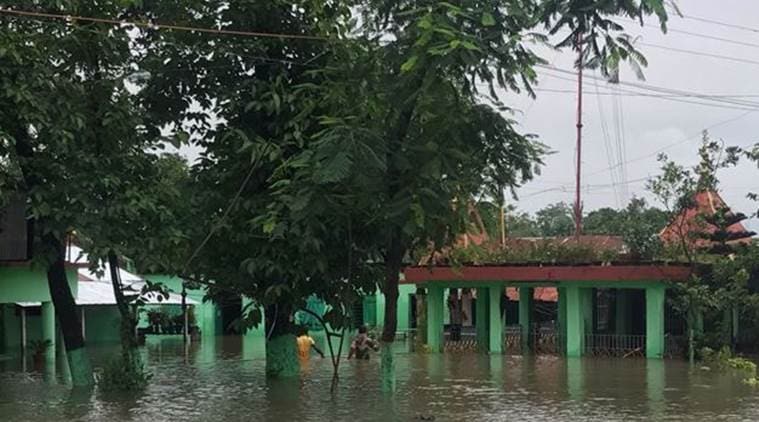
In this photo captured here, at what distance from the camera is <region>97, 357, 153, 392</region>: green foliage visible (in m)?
17.5

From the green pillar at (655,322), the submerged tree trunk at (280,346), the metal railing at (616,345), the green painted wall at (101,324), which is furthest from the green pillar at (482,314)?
the green painted wall at (101,324)

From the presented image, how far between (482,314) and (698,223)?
671 cm

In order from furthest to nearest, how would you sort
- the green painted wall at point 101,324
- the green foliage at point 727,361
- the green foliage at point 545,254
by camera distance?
the green painted wall at point 101,324 → the green foliage at point 545,254 → the green foliage at point 727,361

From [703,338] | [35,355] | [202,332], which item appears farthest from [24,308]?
[703,338]

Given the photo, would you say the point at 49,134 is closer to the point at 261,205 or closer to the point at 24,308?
the point at 261,205

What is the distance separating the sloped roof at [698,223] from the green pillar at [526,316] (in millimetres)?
4226

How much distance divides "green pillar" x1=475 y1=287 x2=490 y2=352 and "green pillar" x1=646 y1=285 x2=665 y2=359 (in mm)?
4851

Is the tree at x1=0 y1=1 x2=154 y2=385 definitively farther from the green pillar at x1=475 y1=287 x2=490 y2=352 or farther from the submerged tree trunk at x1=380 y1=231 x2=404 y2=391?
the green pillar at x1=475 y1=287 x2=490 y2=352

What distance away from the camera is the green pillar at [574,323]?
83.8 feet

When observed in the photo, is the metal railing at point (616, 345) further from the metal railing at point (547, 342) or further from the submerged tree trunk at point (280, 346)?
the submerged tree trunk at point (280, 346)

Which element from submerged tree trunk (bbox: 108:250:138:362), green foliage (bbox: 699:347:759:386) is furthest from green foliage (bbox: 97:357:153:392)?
green foliage (bbox: 699:347:759:386)

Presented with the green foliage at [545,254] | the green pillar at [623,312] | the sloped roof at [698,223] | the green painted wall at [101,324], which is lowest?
the green painted wall at [101,324]

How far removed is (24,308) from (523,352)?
52.9 feet

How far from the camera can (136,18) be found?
17625 millimetres
